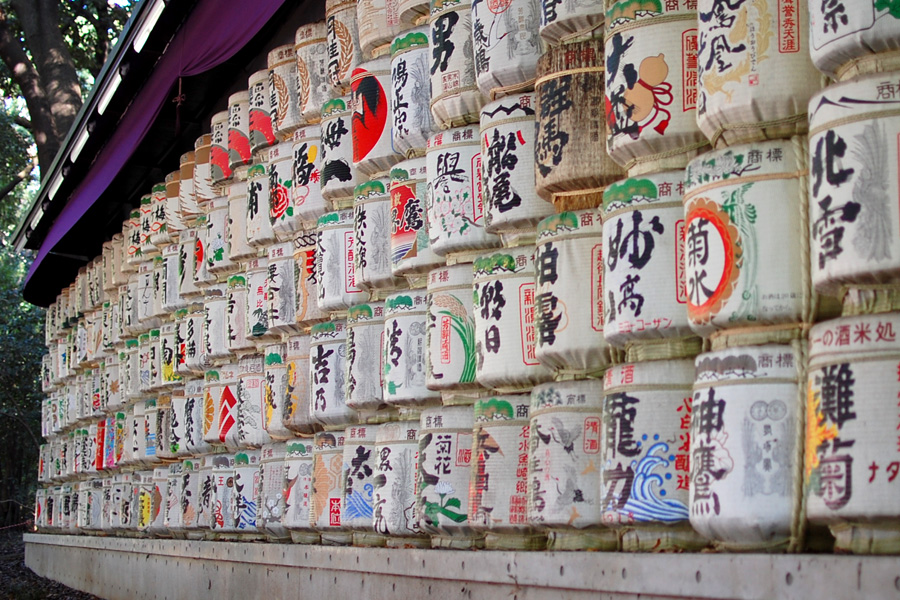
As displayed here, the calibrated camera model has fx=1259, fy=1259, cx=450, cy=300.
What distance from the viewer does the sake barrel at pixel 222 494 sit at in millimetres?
6605

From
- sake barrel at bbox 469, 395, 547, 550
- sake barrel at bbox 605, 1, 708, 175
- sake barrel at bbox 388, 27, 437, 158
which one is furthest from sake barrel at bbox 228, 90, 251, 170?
sake barrel at bbox 605, 1, 708, 175

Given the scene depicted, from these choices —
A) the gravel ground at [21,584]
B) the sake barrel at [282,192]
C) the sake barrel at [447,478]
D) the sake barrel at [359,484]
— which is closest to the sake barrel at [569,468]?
the sake barrel at [447,478]

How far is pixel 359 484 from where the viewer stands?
4.96m

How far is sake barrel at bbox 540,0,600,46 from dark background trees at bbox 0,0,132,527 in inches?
446

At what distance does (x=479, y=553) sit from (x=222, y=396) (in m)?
3.29

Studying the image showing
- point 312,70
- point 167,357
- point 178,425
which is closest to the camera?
point 312,70

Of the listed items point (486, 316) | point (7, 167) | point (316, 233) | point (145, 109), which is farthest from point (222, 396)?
point (7, 167)

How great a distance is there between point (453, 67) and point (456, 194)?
448mm

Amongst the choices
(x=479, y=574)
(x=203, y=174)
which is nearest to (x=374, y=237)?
(x=479, y=574)

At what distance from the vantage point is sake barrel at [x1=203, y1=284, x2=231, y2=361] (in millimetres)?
7145

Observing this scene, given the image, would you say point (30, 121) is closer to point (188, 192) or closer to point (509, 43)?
point (188, 192)

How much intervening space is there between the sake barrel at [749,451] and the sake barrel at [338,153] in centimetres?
272

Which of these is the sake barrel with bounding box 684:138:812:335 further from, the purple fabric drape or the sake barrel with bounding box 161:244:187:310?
the sake barrel with bounding box 161:244:187:310

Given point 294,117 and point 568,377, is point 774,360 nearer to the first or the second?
point 568,377
